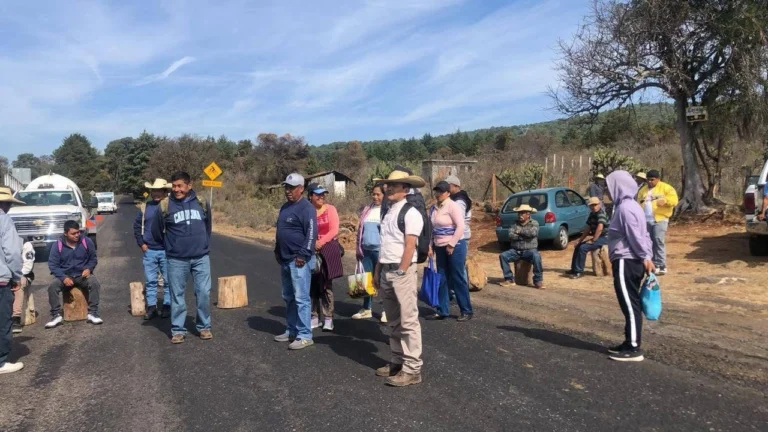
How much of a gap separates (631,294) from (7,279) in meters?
6.10

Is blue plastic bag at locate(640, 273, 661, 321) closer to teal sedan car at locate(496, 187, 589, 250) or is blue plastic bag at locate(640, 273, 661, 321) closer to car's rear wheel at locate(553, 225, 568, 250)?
→ teal sedan car at locate(496, 187, 589, 250)

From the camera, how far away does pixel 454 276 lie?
24.0 ft

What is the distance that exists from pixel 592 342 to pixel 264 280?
22.9 ft

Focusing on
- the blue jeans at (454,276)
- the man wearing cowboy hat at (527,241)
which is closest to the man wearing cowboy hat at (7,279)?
the blue jeans at (454,276)

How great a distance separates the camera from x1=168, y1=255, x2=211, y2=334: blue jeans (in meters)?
6.51

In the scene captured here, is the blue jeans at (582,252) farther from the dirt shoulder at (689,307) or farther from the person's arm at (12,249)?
the person's arm at (12,249)

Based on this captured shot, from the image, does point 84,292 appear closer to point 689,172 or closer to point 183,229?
point 183,229

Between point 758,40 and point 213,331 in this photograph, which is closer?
point 213,331

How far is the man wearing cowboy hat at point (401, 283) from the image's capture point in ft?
16.3

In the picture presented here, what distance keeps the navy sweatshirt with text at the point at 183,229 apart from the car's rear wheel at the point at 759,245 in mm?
10224

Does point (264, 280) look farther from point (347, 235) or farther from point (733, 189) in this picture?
point (733, 189)

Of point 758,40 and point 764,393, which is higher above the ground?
point 758,40

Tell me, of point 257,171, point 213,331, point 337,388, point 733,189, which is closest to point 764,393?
point 337,388

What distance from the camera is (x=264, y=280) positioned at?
11297 mm
